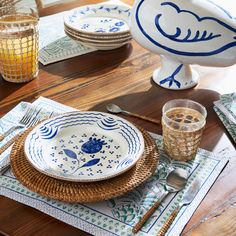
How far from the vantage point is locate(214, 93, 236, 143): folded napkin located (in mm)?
1003

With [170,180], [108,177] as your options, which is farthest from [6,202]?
[170,180]

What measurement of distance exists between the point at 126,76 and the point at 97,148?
35cm

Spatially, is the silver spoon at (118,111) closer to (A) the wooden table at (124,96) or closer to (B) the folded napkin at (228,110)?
(A) the wooden table at (124,96)

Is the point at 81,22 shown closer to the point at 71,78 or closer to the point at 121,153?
the point at 71,78

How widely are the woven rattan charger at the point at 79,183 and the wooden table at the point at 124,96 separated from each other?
1.7 inches

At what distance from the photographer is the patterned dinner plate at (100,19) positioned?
1343mm

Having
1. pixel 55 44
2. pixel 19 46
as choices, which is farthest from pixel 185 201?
pixel 55 44

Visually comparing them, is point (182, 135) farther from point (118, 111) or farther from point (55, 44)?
point (55, 44)

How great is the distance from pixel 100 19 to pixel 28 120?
52cm

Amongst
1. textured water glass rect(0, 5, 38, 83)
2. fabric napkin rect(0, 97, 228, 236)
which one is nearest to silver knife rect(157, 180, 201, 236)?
fabric napkin rect(0, 97, 228, 236)

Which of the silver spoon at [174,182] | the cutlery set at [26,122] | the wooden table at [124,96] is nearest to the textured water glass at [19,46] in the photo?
the wooden table at [124,96]

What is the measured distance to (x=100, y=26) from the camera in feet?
4.48

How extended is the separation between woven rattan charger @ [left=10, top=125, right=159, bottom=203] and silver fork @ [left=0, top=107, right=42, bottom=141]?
0.36ft

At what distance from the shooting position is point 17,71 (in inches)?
45.1
